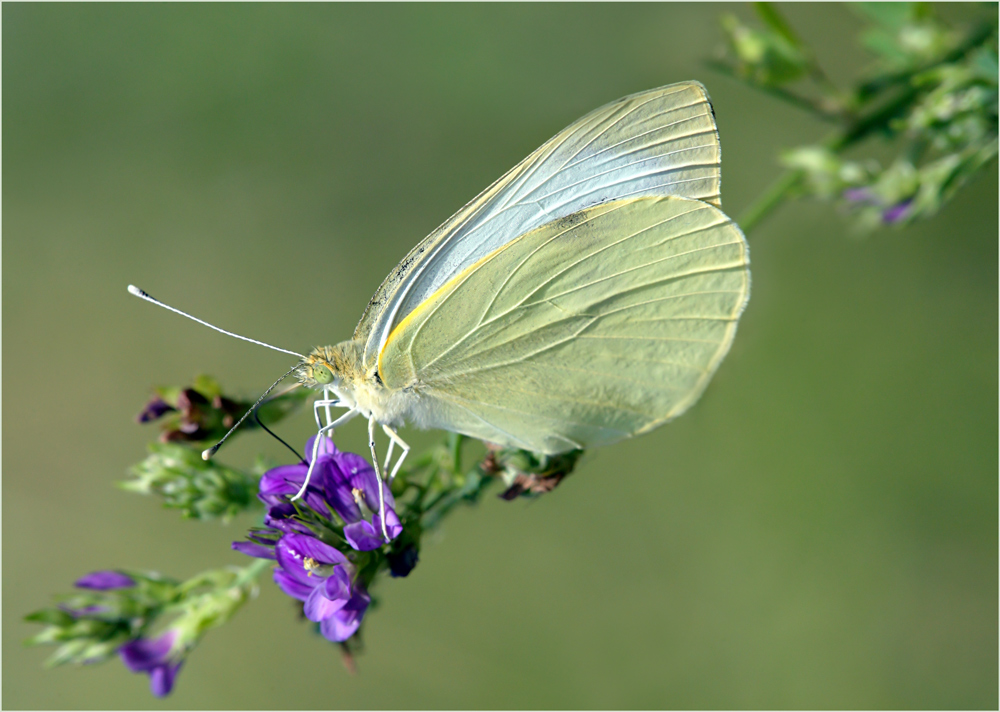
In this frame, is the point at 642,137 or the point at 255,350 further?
the point at 255,350

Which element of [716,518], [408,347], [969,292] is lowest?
[716,518]

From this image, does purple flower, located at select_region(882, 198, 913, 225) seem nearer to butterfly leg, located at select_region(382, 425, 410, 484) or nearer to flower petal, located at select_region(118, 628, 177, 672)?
butterfly leg, located at select_region(382, 425, 410, 484)

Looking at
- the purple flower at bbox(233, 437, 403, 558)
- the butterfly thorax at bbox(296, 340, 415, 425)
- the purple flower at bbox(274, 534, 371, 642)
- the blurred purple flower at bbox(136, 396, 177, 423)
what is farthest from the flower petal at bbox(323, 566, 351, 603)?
the blurred purple flower at bbox(136, 396, 177, 423)

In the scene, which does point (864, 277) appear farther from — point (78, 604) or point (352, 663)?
point (78, 604)

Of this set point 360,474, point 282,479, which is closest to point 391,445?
point 360,474

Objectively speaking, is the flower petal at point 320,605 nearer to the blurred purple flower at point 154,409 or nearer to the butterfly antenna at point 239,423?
the butterfly antenna at point 239,423

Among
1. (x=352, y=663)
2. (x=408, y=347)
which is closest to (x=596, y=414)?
(x=408, y=347)

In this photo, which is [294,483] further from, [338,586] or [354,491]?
[338,586]
